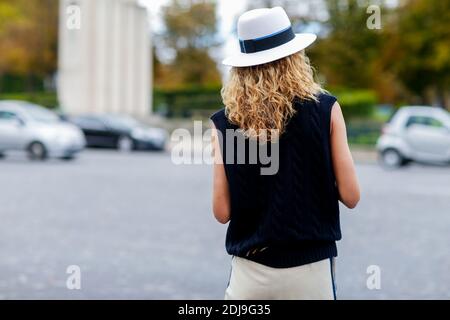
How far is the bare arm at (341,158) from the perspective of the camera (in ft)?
7.27

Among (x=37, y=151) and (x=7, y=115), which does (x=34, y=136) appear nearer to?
(x=37, y=151)

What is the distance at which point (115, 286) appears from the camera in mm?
6195

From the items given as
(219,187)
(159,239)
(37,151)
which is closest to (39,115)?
(37,151)

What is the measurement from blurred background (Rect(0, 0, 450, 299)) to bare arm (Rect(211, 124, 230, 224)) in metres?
0.46

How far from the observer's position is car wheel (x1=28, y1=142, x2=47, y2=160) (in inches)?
834

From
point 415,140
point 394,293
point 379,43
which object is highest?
point 379,43

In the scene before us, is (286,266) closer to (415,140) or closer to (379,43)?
(415,140)

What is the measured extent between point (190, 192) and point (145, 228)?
451 cm

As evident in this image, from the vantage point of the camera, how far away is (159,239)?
8.62 meters

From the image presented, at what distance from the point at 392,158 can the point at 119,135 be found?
10535 millimetres

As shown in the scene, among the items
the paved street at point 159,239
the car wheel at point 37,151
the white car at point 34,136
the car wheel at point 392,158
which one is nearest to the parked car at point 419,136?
the car wheel at point 392,158

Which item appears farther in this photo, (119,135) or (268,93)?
(119,135)

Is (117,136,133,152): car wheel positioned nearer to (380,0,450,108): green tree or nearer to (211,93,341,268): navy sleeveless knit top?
(380,0,450,108): green tree

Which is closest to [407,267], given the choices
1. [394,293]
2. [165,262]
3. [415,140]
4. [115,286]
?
[394,293]
